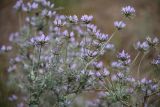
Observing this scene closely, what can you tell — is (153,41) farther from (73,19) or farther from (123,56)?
(73,19)

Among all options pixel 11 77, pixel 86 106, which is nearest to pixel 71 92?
pixel 86 106

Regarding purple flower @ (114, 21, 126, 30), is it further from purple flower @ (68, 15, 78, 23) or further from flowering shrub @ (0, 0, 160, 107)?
Result: purple flower @ (68, 15, 78, 23)

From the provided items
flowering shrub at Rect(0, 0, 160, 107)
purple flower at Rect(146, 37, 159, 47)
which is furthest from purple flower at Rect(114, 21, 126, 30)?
purple flower at Rect(146, 37, 159, 47)

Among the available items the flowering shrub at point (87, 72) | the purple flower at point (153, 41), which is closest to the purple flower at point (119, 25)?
the flowering shrub at point (87, 72)

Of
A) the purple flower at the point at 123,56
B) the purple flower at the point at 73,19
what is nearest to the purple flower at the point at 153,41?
the purple flower at the point at 123,56

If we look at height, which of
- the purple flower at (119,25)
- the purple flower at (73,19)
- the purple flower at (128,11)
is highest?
the purple flower at (128,11)

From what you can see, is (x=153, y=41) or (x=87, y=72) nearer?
(x=153, y=41)

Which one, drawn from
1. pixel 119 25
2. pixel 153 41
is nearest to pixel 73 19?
pixel 119 25

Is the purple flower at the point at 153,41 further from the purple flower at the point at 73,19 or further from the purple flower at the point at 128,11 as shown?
the purple flower at the point at 73,19

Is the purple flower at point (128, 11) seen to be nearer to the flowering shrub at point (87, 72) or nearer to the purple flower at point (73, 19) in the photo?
the flowering shrub at point (87, 72)

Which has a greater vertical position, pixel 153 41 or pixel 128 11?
pixel 128 11

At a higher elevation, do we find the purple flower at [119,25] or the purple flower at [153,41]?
the purple flower at [119,25]
